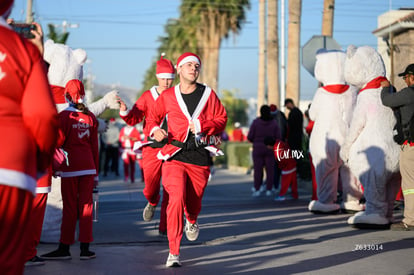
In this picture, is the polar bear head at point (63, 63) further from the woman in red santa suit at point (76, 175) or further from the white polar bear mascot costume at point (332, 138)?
the white polar bear mascot costume at point (332, 138)

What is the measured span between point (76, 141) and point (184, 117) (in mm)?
1148

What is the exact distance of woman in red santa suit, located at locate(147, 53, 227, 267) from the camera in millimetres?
7207

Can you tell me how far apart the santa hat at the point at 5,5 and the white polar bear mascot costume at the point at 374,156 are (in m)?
6.74

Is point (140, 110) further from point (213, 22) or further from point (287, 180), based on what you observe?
point (213, 22)

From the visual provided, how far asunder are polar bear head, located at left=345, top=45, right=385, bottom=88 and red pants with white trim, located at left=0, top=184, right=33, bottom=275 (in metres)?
7.36

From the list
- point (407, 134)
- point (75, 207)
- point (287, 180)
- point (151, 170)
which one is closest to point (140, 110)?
point (151, 170)

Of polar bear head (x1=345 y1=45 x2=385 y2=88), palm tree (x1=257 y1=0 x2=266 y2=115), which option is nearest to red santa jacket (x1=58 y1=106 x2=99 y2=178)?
polar bear head (x1=345 y1=45 x2=385 y2=88)

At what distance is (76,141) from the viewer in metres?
7.64

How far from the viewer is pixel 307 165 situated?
18.8m

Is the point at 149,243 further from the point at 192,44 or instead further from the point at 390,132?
the point at 192,44

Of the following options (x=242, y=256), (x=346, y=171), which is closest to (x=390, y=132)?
(x=346, y=171)

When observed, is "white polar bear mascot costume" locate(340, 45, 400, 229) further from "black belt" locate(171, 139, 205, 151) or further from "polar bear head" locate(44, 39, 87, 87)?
"polar bear head" locate(44, 39, 87, 87)

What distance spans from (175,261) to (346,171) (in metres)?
5.64

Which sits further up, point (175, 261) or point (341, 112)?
point (341, 112)
